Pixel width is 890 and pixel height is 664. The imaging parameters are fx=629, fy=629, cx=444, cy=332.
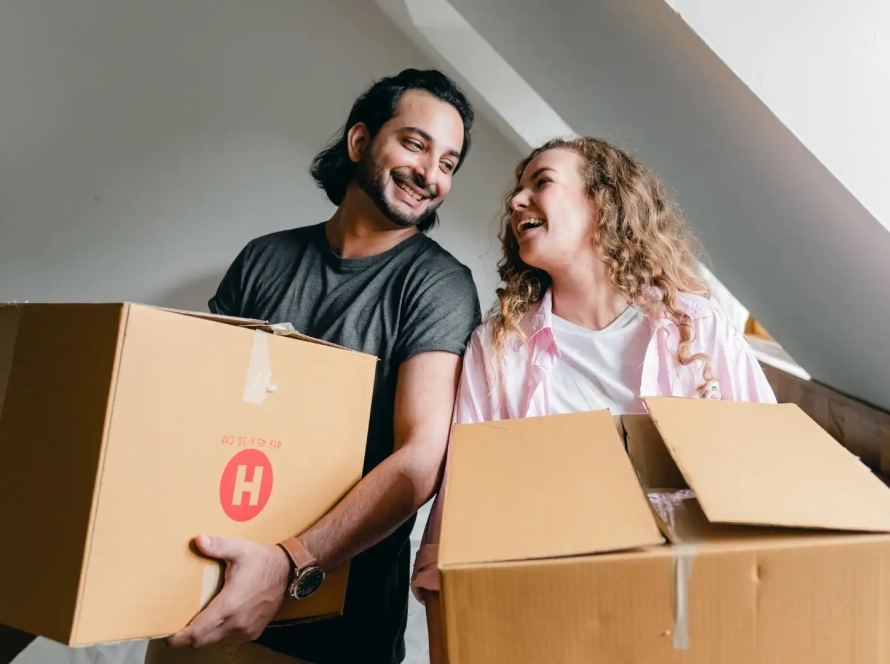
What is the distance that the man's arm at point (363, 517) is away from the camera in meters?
0.80

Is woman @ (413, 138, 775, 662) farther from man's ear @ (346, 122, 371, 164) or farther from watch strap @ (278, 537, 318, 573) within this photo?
man's ear @ (346, 122, 371, 164)

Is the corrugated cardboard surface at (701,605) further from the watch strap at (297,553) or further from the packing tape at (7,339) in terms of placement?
the packing tape at (7,339)

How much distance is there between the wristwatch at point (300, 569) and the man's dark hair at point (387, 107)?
2.57 feet

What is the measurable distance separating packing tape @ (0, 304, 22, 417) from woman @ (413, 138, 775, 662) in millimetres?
624

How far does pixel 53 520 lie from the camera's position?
72 cm

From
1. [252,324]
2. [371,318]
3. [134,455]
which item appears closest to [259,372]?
[252,324]

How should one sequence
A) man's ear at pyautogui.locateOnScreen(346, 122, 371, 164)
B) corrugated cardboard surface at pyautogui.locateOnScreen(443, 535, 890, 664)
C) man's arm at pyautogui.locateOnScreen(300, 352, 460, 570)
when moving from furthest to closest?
man's ear at pyautogui.locateOnScreen(346, 122, 371, 164), man's arm at pyautogui.locateOnScreen(300, 352, 460, 570), corrugated cardboard surface at pyautogui.locateOnScreen(443, 535, 890, 664)

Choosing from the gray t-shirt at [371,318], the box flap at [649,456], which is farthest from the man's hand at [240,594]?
the box flap at [649,456]

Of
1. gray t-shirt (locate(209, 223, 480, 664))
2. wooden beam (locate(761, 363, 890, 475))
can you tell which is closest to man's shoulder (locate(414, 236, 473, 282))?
gray t-shirt (locate(209, 223, 480, 664))

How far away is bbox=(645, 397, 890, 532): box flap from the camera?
546mm

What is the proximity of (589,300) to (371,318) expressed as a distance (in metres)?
0.42

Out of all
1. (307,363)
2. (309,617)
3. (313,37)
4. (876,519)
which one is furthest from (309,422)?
(313,37)

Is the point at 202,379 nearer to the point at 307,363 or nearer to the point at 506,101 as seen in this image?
the point at 307,363

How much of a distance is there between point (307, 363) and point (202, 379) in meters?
0.15
